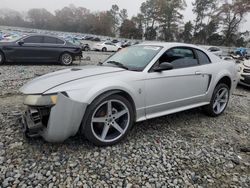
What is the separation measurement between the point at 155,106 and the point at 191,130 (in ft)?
2.95

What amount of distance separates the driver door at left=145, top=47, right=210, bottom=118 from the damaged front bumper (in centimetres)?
109

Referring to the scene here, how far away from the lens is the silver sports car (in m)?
2.54

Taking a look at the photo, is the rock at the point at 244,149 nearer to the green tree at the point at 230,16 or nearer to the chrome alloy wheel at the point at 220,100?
the chrome alloy wheel at the point at 220,100

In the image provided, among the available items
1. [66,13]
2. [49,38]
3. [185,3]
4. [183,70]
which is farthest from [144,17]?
[183,70]

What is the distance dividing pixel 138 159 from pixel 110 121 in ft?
2.01

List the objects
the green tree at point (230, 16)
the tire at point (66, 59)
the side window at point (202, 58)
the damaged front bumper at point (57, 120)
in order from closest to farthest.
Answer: the damaged front bumper at point (57, 120) → the side window at point (202, 58) → the tire at point (66, 59) → the green tree at point (230, 16)

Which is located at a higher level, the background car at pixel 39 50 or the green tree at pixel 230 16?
the green tree at pixel 230 16

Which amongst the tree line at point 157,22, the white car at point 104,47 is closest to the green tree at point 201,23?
the tree line at point 157,22

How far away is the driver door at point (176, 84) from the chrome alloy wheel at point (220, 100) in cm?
54

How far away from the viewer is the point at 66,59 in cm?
1023

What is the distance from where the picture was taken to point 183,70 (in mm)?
3578

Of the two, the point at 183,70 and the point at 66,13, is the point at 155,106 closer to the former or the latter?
the point at 183,70

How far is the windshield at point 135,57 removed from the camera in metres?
3.27

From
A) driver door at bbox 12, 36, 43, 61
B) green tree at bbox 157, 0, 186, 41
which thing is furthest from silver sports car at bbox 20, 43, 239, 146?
green tree at bbox 157, 0, 186, 41
